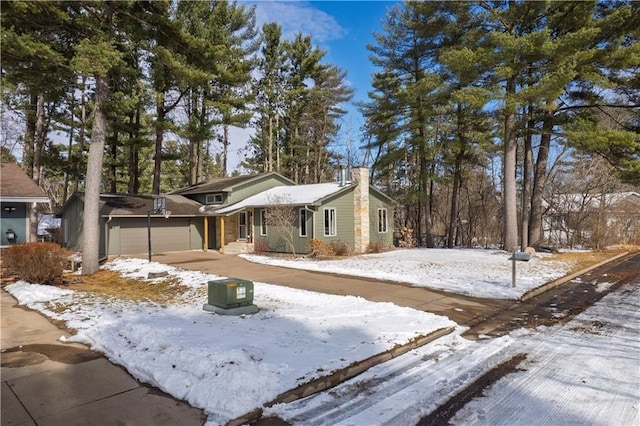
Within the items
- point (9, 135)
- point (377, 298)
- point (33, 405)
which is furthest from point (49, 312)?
point (9, 135)

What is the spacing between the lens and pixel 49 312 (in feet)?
23.7

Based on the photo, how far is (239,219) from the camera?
21781 mm

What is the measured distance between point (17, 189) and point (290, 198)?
12.7 m

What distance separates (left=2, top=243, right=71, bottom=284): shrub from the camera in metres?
9.98

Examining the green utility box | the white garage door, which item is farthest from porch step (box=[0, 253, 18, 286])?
the green utility box

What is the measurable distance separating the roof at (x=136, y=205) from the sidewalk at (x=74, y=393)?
14.0 metres

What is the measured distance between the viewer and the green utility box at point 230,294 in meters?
6.74

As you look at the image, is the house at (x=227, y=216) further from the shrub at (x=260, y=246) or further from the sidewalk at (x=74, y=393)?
the sidewalk at (x=74, y=393)

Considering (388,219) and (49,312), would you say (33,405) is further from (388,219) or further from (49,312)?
(388,219)

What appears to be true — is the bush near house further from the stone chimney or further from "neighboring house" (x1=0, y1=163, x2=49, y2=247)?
"neighboring house" (x1=0, y1=163, x2=49, y2=247)

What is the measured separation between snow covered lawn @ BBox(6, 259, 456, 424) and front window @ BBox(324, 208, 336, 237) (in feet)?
32.0

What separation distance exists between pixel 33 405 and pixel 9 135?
31.7m

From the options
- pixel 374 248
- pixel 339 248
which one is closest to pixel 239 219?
pixel 339 248

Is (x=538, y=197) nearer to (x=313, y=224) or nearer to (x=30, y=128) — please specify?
(x=313, y=224)
